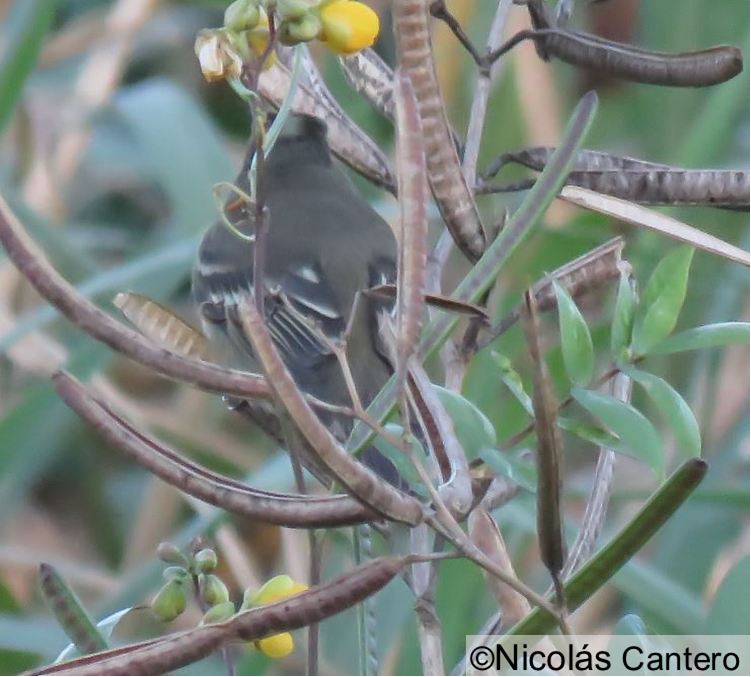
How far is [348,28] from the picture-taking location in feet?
2.00

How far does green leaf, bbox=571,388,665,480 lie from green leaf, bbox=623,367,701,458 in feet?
0.04

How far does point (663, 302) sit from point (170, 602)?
27 cm

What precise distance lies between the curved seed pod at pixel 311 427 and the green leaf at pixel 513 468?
0.10 m

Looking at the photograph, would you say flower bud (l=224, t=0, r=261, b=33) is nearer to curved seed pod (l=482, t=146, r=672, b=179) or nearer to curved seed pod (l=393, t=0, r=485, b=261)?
curved seed pod (l=393, t=0, r=485, b=261)

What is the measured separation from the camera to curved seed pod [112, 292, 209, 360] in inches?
28.0

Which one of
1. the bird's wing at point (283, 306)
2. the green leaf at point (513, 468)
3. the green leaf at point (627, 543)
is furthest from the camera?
the bird's wing at point (283, 306)

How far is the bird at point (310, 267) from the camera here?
1360 mm

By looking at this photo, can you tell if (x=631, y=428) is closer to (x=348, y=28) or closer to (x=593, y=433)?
(x=593, y=433)

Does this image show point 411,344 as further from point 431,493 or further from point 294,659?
point 294,659

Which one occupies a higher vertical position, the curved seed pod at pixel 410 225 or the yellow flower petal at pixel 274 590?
the curved seed pod at pixel 410 225

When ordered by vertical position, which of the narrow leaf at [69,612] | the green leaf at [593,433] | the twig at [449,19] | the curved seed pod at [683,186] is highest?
the twig at [449,19]

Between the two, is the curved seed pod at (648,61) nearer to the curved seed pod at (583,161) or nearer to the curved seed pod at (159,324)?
the curved seed pod at (583,161)

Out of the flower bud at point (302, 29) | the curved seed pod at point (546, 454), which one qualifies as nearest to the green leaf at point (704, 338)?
the curved seed pod at point (546, 454)

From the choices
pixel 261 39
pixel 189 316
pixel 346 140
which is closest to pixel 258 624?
pixel 261 39
